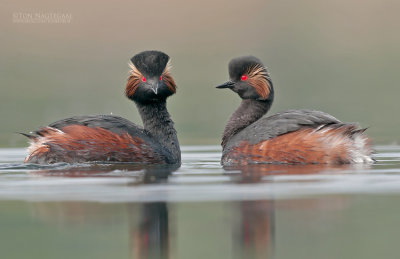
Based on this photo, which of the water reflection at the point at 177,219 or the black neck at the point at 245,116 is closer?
the water reflection at the point at 177,219

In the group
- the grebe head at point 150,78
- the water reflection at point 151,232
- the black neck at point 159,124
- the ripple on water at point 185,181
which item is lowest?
the water reflection at point 151,232

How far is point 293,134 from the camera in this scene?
11.7 m

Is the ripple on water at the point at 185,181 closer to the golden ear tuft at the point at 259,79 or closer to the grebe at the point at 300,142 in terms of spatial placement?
the grebe at the point at 300,142

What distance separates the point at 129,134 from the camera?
39.1 feet

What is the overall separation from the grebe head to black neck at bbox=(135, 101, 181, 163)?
0.17 m

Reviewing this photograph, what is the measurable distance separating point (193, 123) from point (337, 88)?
1057cm

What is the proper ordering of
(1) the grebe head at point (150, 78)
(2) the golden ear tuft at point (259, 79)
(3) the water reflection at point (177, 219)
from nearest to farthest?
(3) the water reflection at point (177, 219)
(1) the grebe head at point (150, 78)
(2) the golden ear tuft at point (259, 79)

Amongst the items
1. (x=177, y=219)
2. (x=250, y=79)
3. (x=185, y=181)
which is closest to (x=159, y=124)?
(x=250, y=79)

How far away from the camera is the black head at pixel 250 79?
521 inches

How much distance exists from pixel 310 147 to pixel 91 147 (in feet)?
9.70

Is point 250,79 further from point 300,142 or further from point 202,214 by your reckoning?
point 202,214

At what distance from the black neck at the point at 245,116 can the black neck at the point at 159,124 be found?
95cm

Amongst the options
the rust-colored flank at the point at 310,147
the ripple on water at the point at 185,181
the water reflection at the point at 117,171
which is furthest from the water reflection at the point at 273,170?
the water reflection at the point at 117,171

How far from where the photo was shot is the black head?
13234 millimetres
